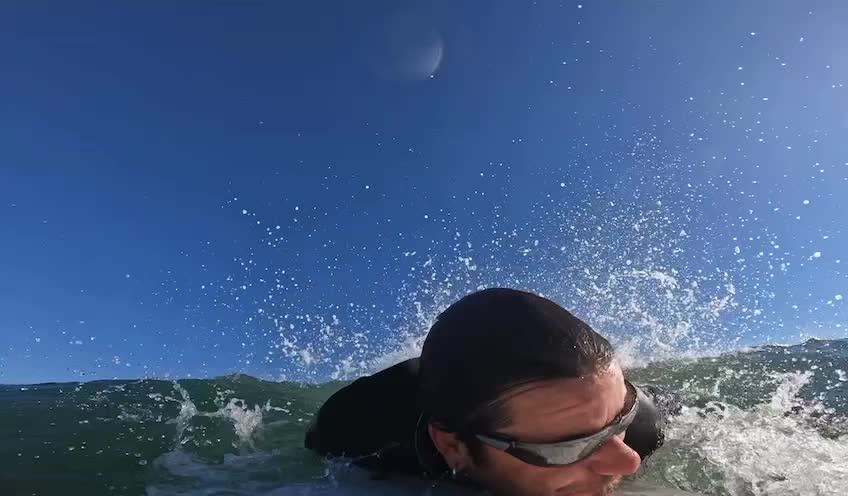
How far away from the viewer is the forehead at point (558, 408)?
7.75 feet

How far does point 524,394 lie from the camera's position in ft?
7.73

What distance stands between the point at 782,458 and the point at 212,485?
3707 millimetres

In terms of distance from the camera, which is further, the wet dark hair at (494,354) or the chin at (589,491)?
the chin at (589,491)

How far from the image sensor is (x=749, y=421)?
17.0 ft

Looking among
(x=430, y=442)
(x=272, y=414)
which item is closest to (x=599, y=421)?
(x=430, y=442)

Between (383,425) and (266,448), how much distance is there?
2204 millimetres

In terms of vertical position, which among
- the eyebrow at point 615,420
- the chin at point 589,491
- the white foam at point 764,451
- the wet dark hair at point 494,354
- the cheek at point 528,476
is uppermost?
the wet dark hair at point 494,354

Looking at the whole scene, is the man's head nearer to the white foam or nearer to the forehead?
the forehead

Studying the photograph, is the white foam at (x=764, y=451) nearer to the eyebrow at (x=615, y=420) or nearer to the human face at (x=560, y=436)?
the eyebrow at (x=615, y=420)

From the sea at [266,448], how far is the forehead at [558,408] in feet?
2.26

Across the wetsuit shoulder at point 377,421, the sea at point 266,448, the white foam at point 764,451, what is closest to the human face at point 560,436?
the sea at point 266,448

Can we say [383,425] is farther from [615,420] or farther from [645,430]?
[645,430]

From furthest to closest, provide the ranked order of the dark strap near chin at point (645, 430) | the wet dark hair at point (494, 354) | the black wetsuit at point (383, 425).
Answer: the dark strap near chin at point (645, 430)
the black wetsuit at point (383, 425)
the wet dark hair at point (494, 354)

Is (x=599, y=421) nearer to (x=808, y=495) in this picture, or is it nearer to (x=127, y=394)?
(x=808, y=495)
